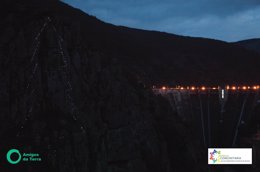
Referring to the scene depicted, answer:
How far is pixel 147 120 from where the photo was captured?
53562 millimetres

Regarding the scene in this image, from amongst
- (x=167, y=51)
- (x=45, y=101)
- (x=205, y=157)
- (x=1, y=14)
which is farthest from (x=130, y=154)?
(x=167, y=51)

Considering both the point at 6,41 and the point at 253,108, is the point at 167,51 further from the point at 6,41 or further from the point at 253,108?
the point at 6,41

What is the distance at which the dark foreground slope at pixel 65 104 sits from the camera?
41438 millimetres

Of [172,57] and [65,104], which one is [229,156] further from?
[172,57]

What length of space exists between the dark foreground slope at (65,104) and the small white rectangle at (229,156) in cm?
854

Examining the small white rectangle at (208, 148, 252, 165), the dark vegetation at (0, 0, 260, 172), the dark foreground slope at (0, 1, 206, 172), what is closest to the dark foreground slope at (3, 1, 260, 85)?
the dark vegetation at (0, 0, 260, 172)

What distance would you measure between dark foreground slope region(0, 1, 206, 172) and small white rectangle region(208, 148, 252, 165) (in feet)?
28.0

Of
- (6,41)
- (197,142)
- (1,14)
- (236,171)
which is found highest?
(1,14)

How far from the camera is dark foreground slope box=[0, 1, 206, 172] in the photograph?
4144 centimetres

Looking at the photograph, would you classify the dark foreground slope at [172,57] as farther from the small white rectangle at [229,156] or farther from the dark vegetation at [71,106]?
the small white rectangle at [229,156]

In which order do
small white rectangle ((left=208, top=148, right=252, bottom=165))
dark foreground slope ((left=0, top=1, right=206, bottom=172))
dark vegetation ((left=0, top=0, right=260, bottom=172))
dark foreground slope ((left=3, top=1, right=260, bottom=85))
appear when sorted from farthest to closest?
dark foreground slope ((left=3, top=1, right=260, bottom=85)) < small white rectangle ((left=208, top=148, right=252, bottom=165)) < dark vegetation ((left=0, top=0, right=260, bottom=172)) < dark foreground slope ((left=0, top=1, right=206, bottom=172))

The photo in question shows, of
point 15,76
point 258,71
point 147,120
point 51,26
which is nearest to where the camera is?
point 15,76

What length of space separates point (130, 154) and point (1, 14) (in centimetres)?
2746

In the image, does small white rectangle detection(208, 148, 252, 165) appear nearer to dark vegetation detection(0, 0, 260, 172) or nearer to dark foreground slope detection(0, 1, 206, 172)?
dark vegetation detection(0, 0, 260, 172)
